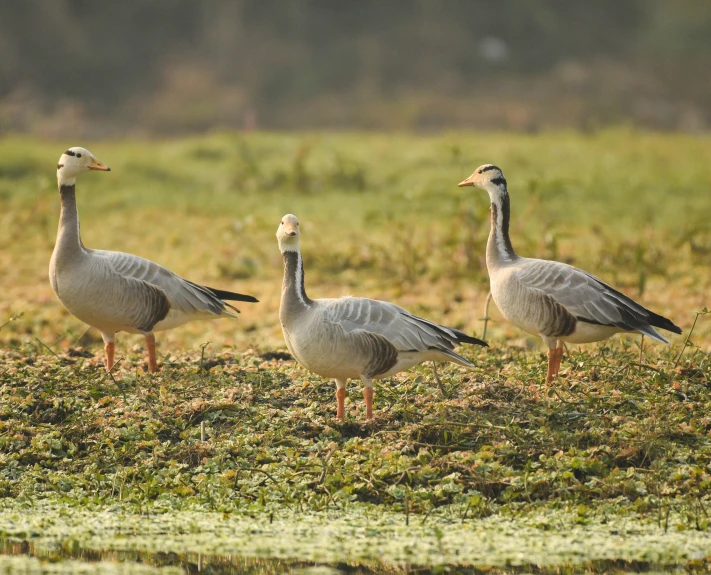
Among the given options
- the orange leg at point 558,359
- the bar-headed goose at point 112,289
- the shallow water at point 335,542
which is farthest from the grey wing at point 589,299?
the bar-headed goose at point 112,289

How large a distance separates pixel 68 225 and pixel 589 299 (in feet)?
11.6

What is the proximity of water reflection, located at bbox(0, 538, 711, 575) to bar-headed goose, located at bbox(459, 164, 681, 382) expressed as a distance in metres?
2.22

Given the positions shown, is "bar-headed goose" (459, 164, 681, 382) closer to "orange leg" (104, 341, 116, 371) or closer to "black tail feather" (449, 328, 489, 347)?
"black tail feather" (449, 328, 489, 347)

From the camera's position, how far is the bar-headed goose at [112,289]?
751cm

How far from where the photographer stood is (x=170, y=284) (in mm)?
7852

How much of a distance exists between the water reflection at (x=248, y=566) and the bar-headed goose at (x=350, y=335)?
1567 mm

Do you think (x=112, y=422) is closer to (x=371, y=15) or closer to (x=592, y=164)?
(x=592, y=164)

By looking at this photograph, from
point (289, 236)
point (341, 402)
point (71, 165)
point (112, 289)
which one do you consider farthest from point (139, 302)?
point (341, 402)

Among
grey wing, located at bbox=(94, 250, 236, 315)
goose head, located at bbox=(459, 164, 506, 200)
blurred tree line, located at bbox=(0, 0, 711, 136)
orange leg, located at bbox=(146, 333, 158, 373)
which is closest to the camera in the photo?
orange leg, located at bbox=(146, 333, 158, 373)

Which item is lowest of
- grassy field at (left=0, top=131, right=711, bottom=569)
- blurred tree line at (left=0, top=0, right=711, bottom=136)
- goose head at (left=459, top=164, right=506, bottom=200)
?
grassy field at (left=0, top=131, right=711, bottom=569)

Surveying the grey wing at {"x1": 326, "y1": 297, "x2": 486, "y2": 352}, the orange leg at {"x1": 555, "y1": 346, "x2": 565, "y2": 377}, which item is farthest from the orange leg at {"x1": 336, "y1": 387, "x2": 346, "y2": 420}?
the orange leg at {"x1": 555, "y1": 346, "x2": 565, "y2": 377}

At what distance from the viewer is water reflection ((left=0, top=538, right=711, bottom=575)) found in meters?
4.86

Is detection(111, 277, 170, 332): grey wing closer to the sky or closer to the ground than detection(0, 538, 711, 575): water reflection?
closer to the sky

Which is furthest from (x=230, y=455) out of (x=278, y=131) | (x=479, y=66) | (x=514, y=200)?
(x=479, y=66)
